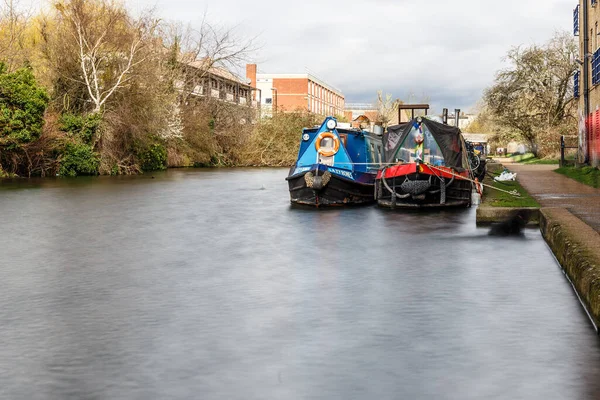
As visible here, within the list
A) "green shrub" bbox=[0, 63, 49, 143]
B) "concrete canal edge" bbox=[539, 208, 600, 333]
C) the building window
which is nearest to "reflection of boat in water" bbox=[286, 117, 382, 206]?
"concrete canal edge" bbox=[539, 208, 600, 333]

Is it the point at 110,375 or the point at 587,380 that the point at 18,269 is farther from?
the point at 587,380

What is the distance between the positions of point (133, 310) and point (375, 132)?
1761 cm

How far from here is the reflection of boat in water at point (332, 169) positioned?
23.1 metres

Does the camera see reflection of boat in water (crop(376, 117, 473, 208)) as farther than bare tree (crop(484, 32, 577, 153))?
No

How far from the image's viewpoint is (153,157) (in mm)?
50000

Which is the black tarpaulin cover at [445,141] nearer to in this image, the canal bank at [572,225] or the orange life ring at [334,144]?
the orange life ring at [334,144]

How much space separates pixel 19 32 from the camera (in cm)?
4716

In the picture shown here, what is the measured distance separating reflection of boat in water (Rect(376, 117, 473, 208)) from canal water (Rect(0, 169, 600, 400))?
11.4 feet

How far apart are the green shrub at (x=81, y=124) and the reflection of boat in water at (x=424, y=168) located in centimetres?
2188

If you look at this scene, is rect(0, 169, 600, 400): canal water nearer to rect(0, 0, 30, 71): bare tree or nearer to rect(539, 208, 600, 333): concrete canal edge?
rect(539, 208, 600, 333): concrete canal edge

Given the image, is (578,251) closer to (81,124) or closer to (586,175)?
(586,175)

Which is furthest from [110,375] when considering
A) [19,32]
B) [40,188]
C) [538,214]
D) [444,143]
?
[19,32]

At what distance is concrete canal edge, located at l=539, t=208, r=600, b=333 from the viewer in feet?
26.9

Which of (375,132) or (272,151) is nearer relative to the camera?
(375,132)
